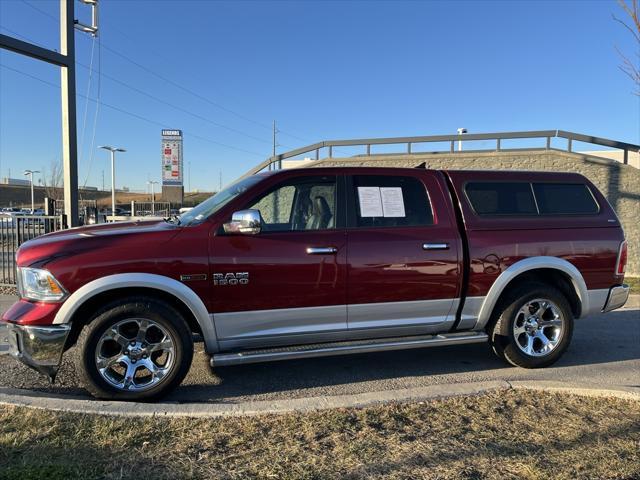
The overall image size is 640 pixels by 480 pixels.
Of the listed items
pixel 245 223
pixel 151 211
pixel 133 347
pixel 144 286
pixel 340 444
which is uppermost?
pixel 151 211

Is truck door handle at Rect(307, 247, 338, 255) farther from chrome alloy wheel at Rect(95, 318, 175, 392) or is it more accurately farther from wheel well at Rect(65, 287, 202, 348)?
chrome alloy wheel at Rect(95, 318, 175, 392)

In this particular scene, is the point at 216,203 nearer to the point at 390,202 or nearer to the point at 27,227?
the point at 390,202

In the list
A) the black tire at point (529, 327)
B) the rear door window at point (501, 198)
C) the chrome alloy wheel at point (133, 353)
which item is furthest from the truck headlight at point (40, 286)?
the black tire at point (529, 327)

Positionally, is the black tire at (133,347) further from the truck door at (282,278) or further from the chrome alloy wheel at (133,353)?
the truck door at (282,278)

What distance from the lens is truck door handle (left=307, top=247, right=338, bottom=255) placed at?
412 centimetres

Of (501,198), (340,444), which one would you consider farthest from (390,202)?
(340,444)

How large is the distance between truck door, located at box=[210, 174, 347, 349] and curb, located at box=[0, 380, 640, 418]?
634 mm

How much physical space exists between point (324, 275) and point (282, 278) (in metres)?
0.37

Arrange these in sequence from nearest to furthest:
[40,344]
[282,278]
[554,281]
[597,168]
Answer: [40,344] → [282,278] → [554,281] → [597,168]

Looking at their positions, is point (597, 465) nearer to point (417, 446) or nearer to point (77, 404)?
point (417, 446)

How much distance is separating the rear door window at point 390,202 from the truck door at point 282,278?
20 cm

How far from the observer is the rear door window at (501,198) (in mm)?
4793

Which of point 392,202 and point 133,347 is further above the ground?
point 392,202

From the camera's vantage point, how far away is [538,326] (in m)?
4.88
